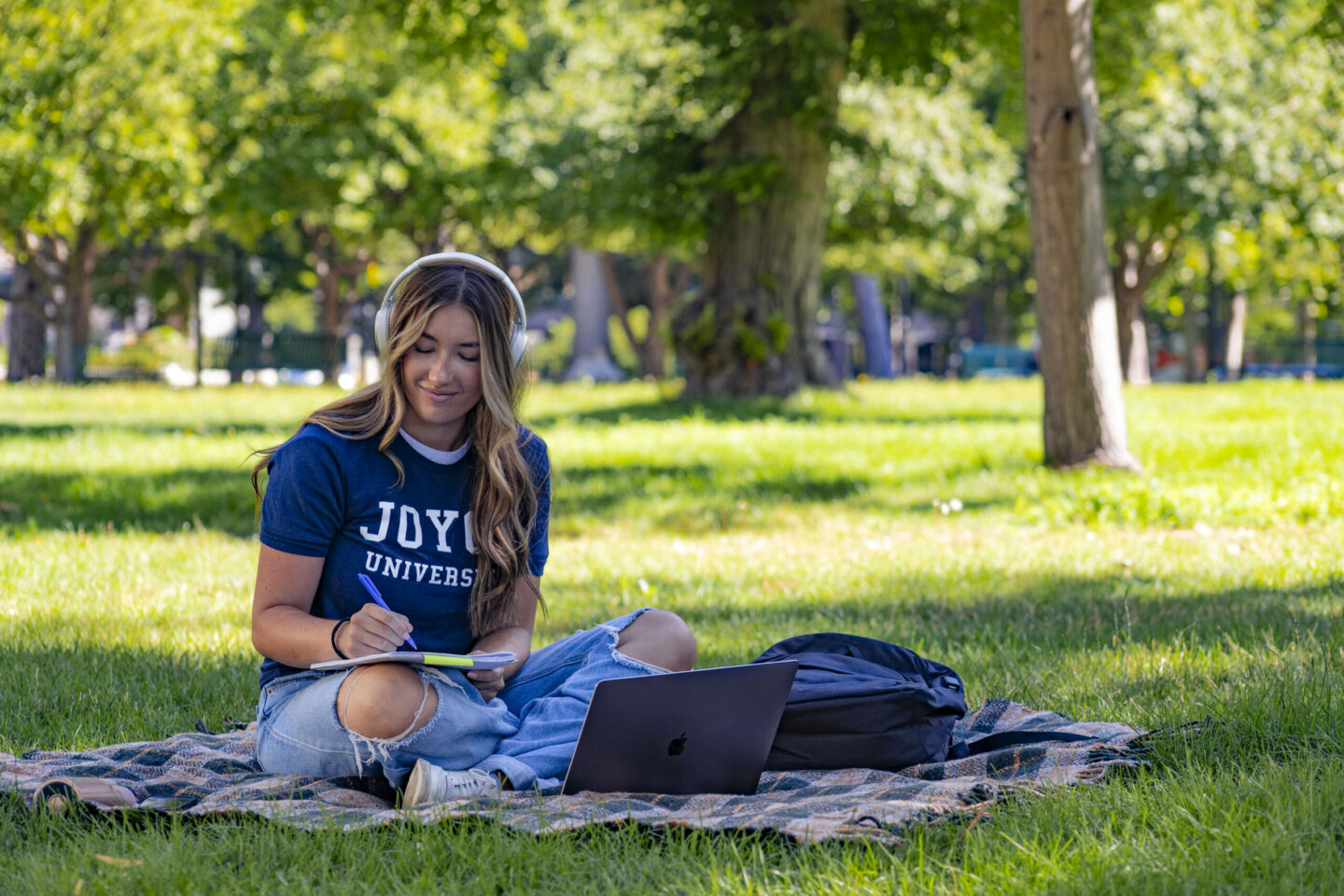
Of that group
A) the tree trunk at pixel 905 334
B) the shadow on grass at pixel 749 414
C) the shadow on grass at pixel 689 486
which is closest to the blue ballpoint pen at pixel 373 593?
the shadow on grass at pixel 689 486

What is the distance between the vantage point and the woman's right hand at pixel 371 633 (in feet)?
10.0

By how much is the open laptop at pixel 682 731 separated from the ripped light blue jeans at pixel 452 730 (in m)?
0.23

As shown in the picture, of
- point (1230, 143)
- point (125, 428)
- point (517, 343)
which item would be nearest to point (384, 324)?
point (517, 343)

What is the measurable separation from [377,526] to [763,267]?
1147 centimetres

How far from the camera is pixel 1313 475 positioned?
8.75 meters

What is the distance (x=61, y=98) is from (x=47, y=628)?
677 inches

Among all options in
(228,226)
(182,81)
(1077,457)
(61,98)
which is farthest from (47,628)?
(228,226)

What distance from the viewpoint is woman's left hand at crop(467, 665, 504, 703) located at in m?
3.50

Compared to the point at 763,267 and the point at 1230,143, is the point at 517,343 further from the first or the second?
the point at 1230,143

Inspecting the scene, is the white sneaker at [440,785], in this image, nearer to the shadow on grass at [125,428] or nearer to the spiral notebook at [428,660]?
the spiral notebook at [428,660]

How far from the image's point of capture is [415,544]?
3383mm

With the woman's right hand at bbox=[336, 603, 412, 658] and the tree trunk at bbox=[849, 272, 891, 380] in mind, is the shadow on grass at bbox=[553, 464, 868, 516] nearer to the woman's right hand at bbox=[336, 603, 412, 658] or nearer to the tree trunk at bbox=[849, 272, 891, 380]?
the woman's right hand at bbox=[336, 603, 412, 658]

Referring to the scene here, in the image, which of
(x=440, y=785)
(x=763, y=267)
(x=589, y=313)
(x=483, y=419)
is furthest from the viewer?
(x=589, y=313)

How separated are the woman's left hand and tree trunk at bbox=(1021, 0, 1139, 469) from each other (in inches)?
256
